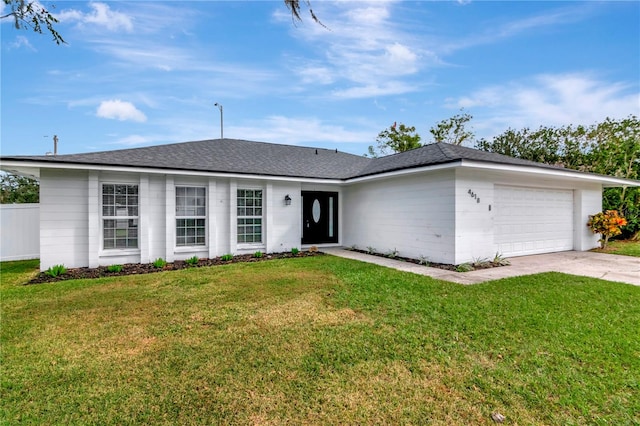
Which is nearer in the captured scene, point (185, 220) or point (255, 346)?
point (255, 346)

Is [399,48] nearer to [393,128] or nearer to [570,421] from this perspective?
[570,421]

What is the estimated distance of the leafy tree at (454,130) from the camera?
2692 cm

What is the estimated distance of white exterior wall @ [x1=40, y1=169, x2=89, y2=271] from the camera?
7.98 meters

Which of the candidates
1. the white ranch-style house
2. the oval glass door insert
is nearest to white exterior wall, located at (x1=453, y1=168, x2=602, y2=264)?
the white ranch-style house

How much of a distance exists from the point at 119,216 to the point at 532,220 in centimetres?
1283

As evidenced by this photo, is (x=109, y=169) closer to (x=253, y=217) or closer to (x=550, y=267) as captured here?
(x=253, y=217)

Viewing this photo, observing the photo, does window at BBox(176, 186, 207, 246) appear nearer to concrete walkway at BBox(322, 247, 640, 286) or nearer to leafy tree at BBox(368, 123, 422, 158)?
concrete walkway at BBox(322, 247, 640, 286)

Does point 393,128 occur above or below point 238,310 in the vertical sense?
above

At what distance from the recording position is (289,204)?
11.4 meters

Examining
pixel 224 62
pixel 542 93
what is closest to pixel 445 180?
pixel 224 62

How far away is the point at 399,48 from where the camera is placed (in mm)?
11914

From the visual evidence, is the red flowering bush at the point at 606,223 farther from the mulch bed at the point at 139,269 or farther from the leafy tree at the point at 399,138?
the leafy tree at the point at 399,138

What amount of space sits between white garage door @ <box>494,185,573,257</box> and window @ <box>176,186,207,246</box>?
9118 millimetres

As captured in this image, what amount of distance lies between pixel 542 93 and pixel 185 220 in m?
16.7
